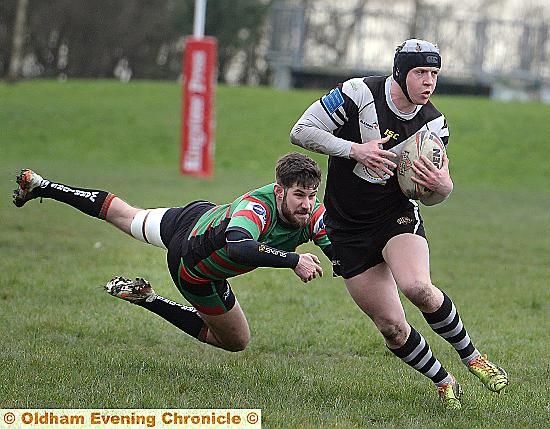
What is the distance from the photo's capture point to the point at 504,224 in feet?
56.4

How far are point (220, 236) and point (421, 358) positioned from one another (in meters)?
1.42

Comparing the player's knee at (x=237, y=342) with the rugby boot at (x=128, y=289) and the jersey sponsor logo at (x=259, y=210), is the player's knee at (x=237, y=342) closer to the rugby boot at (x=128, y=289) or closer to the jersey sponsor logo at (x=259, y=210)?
the rugby boot at (x=128, y=289)

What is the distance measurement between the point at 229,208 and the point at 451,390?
1757 millimetres

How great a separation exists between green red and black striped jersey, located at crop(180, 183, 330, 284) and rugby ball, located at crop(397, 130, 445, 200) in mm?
660

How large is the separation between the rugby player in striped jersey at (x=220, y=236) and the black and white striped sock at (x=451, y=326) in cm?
82

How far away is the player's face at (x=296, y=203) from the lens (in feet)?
19.9

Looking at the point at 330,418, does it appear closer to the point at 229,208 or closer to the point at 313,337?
the point at 229,208

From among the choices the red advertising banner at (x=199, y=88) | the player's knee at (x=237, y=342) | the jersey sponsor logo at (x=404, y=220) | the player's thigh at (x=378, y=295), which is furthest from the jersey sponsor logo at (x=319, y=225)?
the red advertising banner at (x=199, y=88)

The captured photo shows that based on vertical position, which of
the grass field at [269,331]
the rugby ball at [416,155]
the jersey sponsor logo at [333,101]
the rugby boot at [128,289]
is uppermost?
the jersey sponsor logo at [333,101]

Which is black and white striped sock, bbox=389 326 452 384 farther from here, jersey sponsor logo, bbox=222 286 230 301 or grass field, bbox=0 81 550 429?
jersey sponsor logo, bbox=222 286 230 301

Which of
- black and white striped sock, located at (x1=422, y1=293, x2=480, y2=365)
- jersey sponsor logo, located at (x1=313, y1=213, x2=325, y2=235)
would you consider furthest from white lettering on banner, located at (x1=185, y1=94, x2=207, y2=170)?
black and white striped sock, located at (x1=422, y1=293, x2=480, y2=365)

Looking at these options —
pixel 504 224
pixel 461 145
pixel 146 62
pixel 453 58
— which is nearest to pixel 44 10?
pixel 146 62

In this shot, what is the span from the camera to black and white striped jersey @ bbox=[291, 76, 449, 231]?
614 cm

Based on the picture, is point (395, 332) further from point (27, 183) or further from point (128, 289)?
point (27, 183)
